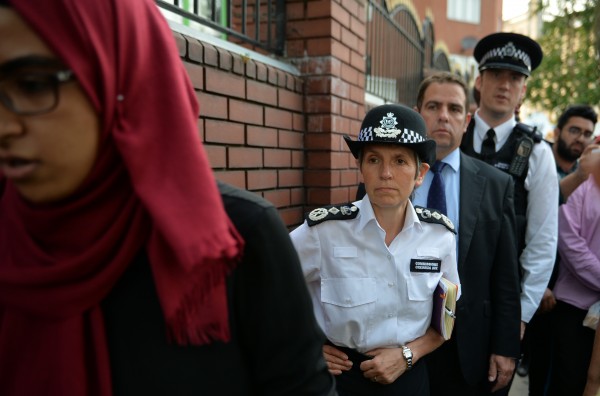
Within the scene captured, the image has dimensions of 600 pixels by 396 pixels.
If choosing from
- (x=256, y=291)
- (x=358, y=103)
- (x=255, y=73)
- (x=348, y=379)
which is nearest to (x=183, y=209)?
(x=256, y=291)

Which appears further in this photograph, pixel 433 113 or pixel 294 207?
pixel 294 207

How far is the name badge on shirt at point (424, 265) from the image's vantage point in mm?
2010

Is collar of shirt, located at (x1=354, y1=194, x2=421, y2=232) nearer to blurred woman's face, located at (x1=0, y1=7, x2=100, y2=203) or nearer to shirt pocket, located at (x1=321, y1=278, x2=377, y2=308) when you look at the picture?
shirt pocket, located at (x1=321, y1=278, x2=377, y2=308)

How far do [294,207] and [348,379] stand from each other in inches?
53.2

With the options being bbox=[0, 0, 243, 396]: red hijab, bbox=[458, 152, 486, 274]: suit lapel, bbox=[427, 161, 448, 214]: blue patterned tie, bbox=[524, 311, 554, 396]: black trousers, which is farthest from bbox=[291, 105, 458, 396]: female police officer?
bbox=[524, 311, 554, 396]: black trousers

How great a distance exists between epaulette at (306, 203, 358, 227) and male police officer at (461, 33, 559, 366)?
48.8 inches

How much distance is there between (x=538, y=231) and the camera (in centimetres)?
277

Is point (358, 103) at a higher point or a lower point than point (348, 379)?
higher

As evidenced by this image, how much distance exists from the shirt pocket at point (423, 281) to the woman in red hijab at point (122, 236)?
995 millimetres

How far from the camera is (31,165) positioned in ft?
3.02

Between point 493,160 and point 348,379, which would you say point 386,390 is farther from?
point 493,160

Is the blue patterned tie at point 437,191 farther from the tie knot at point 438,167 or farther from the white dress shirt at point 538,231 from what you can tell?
the white dress shirt at point 538,231

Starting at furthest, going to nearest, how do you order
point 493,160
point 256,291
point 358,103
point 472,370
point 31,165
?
1. point 358,103
2. point 493,160
3. point 472,370
4. point 256,291
5. point 31,165

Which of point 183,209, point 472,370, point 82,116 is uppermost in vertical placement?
point 82,116
